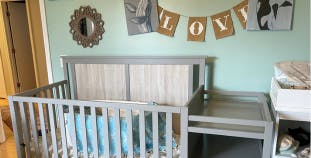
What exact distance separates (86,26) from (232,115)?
1.70 metres

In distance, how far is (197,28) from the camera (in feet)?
6.82

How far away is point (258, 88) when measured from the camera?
2.04 metres

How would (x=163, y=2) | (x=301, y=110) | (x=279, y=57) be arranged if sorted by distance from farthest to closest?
(x=163, y=2) < (x=279, y=57) < (x=301, y=110)

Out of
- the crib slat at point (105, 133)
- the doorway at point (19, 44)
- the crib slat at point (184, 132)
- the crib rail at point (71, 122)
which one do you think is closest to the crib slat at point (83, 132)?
the crib rail at point (71, 122)

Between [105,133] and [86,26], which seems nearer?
[105,133]

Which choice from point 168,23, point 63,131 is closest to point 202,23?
point 168,23

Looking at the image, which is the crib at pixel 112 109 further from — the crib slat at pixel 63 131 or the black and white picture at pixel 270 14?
the black and white picture at pixel 270 14

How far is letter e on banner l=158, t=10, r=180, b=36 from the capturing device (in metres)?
2.11

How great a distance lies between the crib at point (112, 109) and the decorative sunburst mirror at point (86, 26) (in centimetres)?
20

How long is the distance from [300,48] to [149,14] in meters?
1.34

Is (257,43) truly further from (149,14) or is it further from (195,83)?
(149,14)

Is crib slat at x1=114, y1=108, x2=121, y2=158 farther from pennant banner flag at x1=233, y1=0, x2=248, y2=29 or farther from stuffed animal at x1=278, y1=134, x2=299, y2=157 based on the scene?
pennant banner flag at x1=233, y1=0, x2=248, y2=29

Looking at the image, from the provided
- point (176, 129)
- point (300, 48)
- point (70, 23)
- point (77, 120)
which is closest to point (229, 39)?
point (300, 48)

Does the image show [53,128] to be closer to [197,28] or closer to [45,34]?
[45,34]
